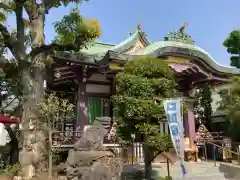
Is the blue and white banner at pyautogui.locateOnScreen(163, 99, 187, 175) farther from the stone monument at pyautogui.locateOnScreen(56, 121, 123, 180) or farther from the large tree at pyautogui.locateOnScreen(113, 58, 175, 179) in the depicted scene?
the stone monument at pyautogui.locateOnScreen(56, 121, 123, 180)

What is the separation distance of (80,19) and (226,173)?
8206mm

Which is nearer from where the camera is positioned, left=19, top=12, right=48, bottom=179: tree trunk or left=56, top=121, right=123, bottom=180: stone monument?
left=56, top=121, right=123, bottom=180: stone monument

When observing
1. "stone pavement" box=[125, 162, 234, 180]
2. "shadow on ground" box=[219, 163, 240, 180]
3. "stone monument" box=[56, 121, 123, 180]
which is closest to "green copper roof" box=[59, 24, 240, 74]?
"stone monument" box=[56, 121, 123, 180]

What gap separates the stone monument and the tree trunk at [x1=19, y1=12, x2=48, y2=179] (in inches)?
60.3

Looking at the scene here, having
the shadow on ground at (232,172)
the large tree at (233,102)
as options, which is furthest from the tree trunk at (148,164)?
the large tree at (233,102)

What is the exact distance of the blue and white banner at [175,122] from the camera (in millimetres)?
8250

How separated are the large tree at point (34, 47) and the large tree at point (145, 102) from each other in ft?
8.12

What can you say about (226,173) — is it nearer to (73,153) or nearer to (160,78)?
(160,78)

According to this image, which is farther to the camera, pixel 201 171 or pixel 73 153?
pixel 201 171

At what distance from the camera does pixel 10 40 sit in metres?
10.6

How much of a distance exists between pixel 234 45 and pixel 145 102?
16741mm

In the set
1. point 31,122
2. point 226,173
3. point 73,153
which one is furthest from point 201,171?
point 31,122

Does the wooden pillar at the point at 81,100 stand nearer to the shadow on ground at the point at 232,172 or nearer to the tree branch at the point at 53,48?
the tree branch at the point at 53,48

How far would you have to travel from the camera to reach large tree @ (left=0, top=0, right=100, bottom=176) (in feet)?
33.1
